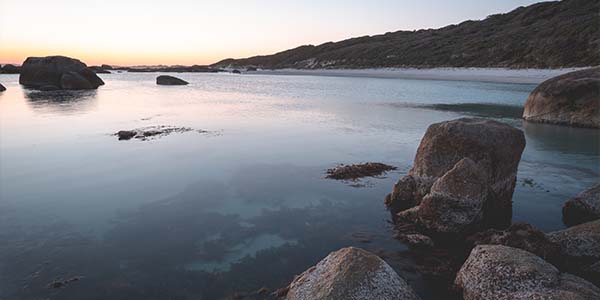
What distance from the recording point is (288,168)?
36.9ft

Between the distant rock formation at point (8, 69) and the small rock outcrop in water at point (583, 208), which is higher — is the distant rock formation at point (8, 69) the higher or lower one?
the higher one

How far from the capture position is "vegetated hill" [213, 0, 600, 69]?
51656 millimetres

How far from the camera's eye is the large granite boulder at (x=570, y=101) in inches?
693

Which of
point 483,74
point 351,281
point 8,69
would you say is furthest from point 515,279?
point 8,69

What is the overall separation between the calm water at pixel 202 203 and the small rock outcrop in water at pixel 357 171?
399 mm

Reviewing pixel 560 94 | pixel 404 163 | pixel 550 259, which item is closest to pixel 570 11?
pixel 560 94

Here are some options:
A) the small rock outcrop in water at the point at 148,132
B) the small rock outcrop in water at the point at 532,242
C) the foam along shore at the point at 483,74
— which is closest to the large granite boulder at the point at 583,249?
the small rock outcrop in water at the point at 532,242

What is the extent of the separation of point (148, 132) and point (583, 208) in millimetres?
15648

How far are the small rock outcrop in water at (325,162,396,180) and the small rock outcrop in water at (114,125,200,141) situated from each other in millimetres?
8834

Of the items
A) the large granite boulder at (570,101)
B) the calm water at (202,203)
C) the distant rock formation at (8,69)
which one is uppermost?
the distant rock formation at (8,69)

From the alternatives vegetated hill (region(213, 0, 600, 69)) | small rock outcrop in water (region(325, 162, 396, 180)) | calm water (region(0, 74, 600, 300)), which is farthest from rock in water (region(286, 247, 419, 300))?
vegetated hill (region(213, 0, 600, 69))

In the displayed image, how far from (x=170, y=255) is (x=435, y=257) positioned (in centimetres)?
451

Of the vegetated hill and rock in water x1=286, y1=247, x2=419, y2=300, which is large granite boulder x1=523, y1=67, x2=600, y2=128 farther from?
the vegetated hill

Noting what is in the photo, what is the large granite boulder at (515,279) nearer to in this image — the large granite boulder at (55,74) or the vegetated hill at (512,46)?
the large granite boulder at (55,74)
